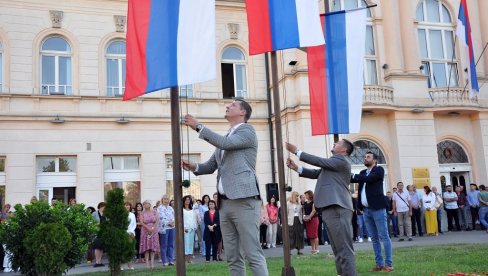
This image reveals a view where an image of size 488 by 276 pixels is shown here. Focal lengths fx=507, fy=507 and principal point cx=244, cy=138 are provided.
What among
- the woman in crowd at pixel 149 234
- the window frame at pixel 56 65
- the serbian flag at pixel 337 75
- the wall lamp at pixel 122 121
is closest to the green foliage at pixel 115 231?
the woman in crowd at pixel 149 234

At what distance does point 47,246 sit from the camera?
9.61 m

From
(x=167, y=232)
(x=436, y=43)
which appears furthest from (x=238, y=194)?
(x=436, y=43)

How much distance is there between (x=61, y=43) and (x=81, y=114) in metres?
3.25

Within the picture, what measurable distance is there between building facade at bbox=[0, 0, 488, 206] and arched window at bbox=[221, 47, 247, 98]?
5 cm

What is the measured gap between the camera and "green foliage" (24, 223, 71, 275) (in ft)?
31.4

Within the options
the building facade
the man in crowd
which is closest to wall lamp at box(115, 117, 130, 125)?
the building facade

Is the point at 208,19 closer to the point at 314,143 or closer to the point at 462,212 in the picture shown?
the point at 314,143

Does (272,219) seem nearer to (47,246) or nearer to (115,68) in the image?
(47,246)

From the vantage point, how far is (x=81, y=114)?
67.3 ft

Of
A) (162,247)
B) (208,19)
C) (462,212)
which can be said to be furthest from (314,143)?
(208,19)

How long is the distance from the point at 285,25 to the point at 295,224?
9.34 meters

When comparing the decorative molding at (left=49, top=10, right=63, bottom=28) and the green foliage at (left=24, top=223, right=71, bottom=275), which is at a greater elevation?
the decorative molding at (left=49, top=10, right=63, bottom=28)

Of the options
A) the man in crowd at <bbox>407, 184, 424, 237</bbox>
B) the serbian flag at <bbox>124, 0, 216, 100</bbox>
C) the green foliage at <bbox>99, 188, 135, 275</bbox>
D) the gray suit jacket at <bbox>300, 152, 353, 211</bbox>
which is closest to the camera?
the serbian flag at <bbox>124, 0, 216, 100</bbox>

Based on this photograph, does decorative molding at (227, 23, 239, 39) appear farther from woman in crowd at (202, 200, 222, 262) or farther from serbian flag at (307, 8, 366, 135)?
serbian flag at (307, 8, 366, 135)
